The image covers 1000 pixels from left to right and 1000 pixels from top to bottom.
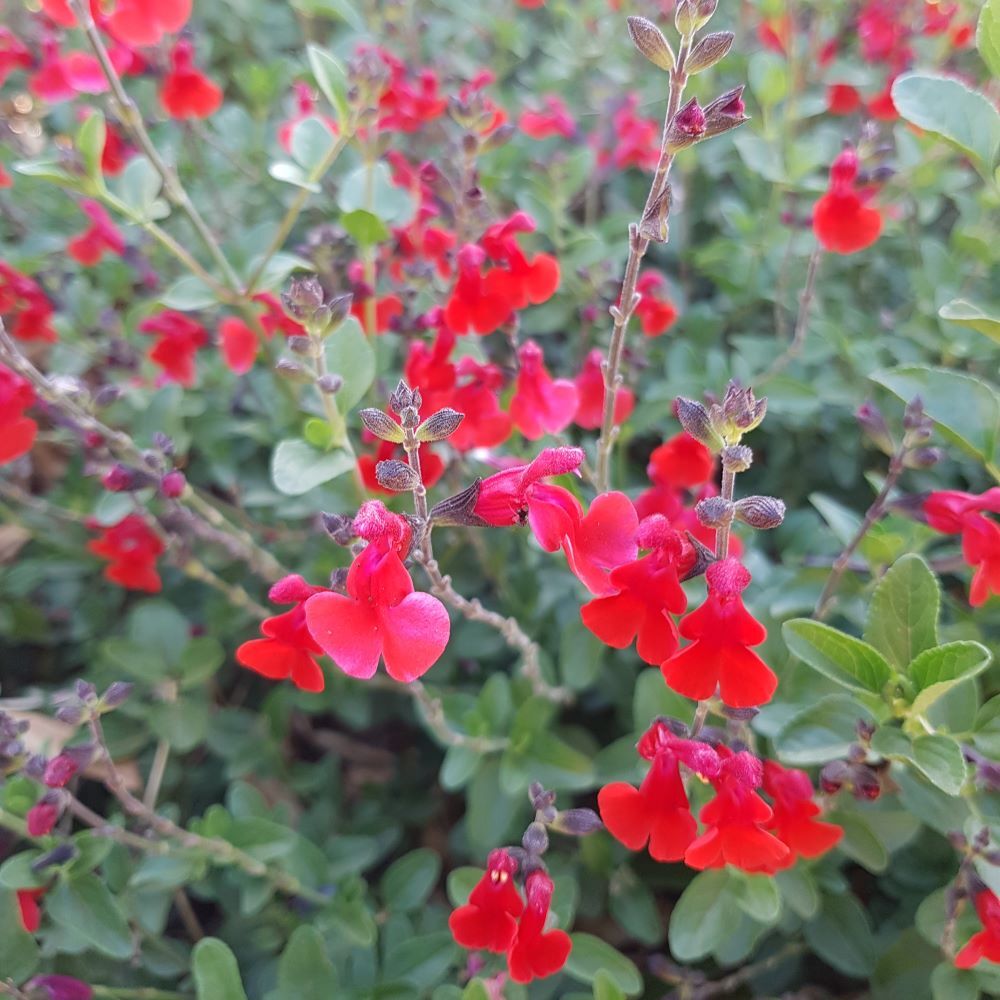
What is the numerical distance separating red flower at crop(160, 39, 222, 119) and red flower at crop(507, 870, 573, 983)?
184 cm

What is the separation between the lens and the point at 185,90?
1.95 meters

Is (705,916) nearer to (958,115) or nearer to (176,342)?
(958,115)

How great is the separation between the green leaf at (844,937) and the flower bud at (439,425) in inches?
44.3

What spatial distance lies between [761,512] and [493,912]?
0.62 metres

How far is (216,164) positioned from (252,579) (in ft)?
5.00

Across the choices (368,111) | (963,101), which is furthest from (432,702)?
(963,101)

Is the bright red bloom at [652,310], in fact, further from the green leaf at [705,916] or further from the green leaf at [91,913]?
the green leaf at [91,913]

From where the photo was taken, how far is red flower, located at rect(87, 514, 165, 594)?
67.7 inches

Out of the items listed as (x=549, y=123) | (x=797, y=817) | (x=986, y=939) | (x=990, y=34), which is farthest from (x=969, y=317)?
(x=549, y=123)

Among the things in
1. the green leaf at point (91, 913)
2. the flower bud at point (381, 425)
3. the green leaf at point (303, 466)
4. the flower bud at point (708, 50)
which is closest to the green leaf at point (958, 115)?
the flower bud at point (708, 50)

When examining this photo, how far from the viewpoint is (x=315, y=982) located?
4.01 feet

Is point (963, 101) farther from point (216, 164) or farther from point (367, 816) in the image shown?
point (216, 164)

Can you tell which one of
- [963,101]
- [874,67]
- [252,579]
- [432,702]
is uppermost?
[963,101]

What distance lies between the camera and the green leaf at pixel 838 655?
42.4 inches
